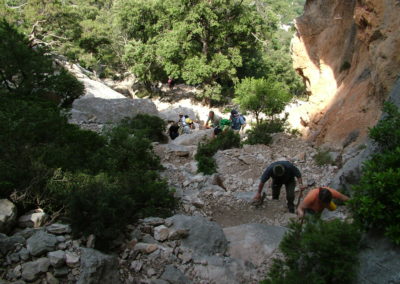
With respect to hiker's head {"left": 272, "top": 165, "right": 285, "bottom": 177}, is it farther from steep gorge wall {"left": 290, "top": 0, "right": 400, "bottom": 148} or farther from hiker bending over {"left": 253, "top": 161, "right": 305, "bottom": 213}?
steep gorge wall {"left": 290, "top": 0, "right": 400, "bottom": 148}

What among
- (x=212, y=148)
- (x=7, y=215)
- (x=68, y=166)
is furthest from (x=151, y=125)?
(x=7, y=215)

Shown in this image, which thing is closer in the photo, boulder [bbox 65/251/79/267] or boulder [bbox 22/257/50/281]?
boulder [bbox 22/257/50/281]

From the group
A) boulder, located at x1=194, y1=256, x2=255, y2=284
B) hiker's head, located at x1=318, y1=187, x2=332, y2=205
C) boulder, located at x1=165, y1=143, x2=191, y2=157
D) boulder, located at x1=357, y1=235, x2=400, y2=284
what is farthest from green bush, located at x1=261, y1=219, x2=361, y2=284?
boulder, located at x1=165, y1=143, x2=191, y2=157

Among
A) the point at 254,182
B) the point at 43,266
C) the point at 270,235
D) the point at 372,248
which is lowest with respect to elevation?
the point at 254,182

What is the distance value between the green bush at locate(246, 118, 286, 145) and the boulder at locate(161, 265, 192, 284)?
850cm

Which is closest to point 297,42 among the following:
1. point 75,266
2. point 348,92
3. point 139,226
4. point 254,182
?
point 348,92

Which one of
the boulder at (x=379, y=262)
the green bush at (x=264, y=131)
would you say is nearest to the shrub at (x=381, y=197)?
the boulder at (x=379, y=262)

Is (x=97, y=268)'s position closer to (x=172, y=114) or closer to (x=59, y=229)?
(x=59, y=229)

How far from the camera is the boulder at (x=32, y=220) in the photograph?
4.93 meters

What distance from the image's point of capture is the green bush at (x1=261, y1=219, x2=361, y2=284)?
327 cm

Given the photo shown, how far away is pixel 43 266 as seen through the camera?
13.3 feet

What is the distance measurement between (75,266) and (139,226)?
1436 mm

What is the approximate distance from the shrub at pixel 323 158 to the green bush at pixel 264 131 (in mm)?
2321

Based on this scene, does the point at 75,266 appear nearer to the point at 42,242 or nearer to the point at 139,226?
the point at 42,242
